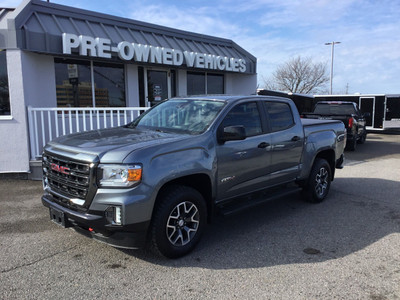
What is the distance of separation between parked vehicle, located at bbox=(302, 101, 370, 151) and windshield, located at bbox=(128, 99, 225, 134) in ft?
27.9

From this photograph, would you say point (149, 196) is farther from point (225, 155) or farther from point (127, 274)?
point (225, 155)

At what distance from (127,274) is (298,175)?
3310 mm

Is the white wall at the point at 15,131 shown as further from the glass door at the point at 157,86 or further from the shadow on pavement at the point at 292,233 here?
the shadow on pavement at the point at 292,233

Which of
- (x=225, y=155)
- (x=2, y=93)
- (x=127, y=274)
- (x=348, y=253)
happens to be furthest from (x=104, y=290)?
(x=2, y=93)

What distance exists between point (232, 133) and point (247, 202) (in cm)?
112

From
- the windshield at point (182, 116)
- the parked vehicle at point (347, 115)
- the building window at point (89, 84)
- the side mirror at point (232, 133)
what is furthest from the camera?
the parked vehicle at point (347, 115)

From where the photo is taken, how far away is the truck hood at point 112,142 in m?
3.46

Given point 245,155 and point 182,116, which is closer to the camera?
point 245,155

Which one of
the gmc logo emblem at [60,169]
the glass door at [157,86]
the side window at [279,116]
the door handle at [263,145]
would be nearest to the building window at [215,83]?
the glass door at [157,86]

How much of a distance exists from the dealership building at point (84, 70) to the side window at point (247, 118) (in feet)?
13.6

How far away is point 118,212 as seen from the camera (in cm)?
335

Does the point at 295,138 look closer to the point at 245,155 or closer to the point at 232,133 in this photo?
the point at 245,155

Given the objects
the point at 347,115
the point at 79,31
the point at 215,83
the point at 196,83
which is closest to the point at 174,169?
the point at 79,31

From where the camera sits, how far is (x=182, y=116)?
4.70 meters
